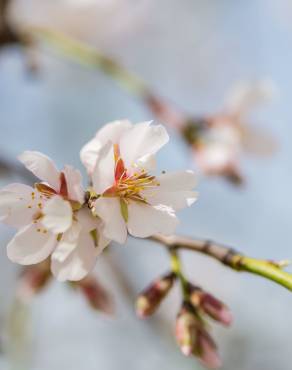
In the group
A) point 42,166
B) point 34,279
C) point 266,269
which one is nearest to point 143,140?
point 42,166

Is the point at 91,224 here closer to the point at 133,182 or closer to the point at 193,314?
the point at 133,182

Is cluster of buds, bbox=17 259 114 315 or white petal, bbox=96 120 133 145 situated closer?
white petal, bbox=96 120 133 145

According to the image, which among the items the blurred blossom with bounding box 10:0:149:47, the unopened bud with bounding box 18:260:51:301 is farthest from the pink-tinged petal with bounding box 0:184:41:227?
the blurred blossom with bounding box 10:0:149:47

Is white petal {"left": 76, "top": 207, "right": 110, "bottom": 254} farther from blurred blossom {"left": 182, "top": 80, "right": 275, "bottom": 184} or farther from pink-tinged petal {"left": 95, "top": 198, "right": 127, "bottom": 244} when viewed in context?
blurred blossom {"left": 182, "top": 80, "right": 275, "bottom": 184}

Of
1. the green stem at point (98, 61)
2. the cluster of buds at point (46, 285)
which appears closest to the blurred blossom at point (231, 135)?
the green stem at point (98, 61)

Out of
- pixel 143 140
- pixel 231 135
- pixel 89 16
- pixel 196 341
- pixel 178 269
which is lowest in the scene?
pixel 196 341

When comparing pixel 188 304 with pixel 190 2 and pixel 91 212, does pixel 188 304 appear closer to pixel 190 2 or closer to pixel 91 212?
pixel 91 212
